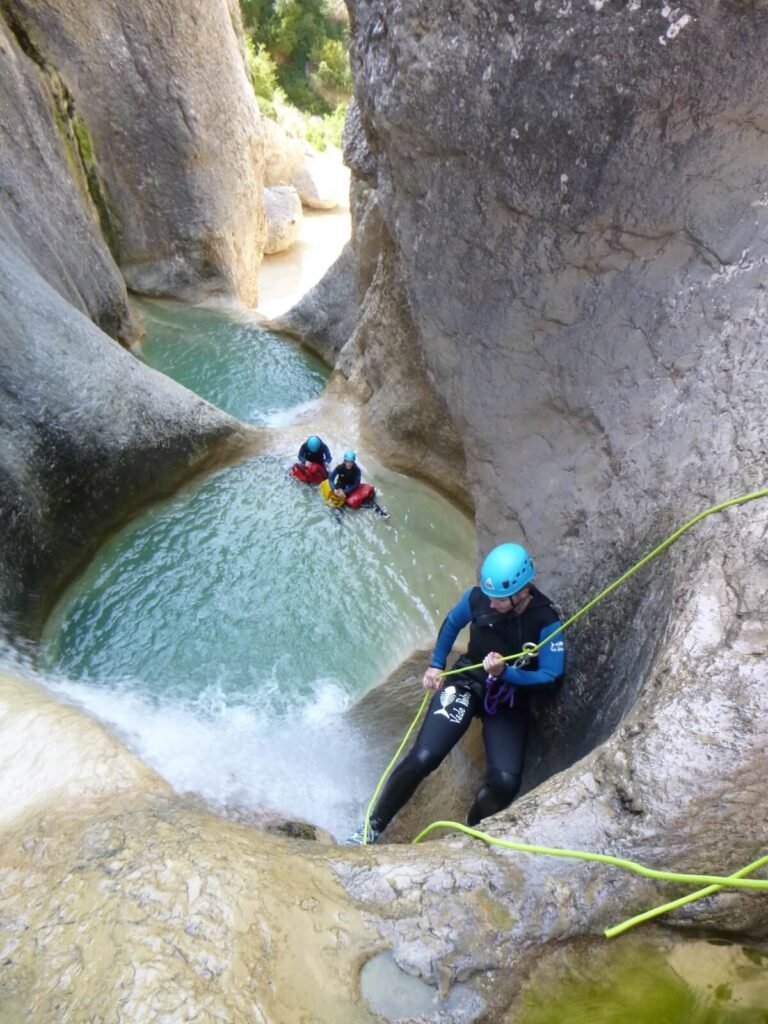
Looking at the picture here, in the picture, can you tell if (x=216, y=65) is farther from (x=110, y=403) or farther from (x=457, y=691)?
(x=457, y=691)

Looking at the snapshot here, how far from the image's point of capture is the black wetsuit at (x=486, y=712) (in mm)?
3543

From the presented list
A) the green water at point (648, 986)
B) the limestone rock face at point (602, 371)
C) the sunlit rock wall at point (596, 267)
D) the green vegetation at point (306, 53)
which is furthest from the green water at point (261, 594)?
the green vegetation at point (306, 53)

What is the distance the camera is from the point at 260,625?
538cm

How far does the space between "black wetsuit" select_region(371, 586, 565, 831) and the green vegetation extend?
2509 centimetres

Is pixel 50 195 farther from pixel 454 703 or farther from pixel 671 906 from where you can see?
pixel 671 906

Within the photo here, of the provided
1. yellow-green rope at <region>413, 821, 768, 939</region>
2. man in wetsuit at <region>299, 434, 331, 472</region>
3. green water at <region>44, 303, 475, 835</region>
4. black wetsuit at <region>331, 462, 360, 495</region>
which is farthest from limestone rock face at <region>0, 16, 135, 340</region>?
yellow-green rope at <region>413, 821, 768, 939</region>

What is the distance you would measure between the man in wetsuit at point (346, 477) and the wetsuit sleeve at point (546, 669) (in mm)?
3305

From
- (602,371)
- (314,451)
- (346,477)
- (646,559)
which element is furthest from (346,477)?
(646,559)

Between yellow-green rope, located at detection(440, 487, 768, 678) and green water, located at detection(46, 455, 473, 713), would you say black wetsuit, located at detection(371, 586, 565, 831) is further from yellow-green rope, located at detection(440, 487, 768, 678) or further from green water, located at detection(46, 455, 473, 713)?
green water, located at detection(46, 455, 473, 713)

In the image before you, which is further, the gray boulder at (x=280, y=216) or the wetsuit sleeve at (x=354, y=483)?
the gray boulder at (x=280, y=216)

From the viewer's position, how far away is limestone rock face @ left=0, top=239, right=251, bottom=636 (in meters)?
5.26

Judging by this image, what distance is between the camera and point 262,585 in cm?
573

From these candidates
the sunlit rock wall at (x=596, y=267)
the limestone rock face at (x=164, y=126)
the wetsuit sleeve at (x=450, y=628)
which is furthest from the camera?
the limestone rock face at (x=164, y=126)

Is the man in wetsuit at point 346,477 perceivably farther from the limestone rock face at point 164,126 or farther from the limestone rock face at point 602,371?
the limestone rock face at point 164,126
